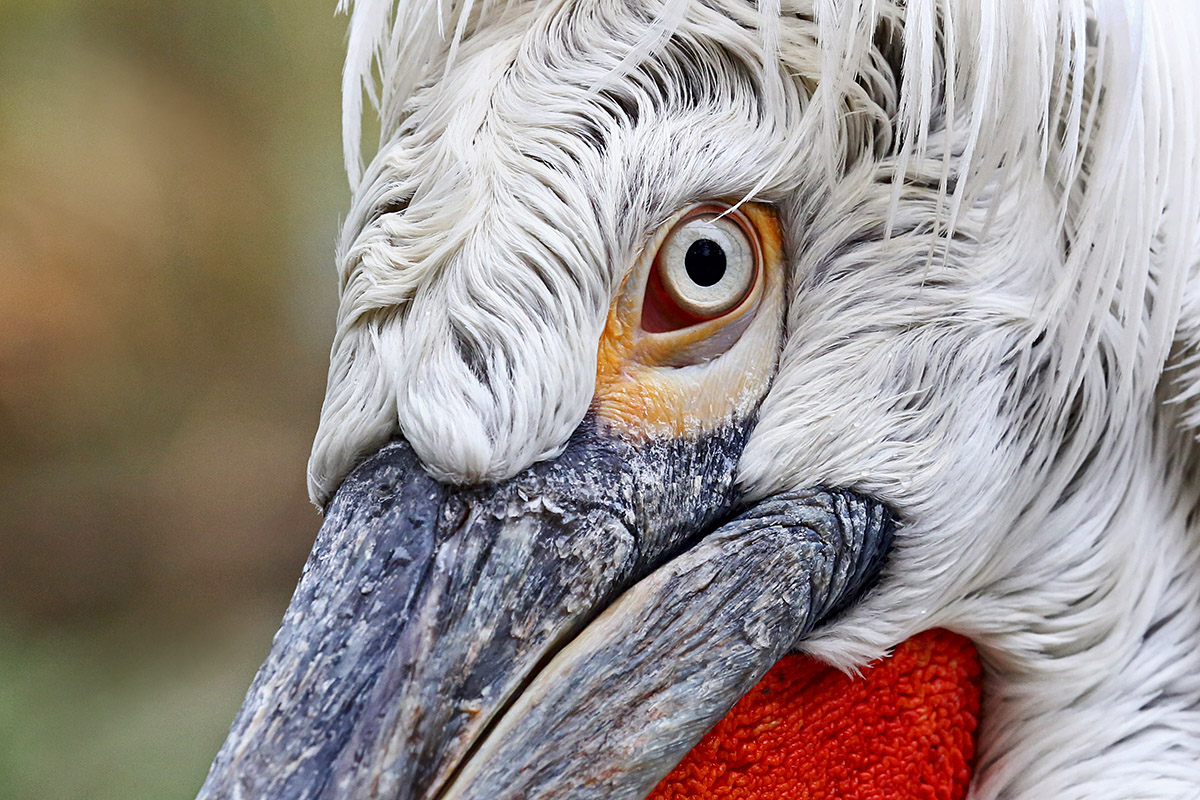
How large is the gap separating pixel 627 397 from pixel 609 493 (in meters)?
0.12

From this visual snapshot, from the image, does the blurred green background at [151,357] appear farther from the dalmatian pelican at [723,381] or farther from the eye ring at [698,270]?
the eye ring at [698,270]

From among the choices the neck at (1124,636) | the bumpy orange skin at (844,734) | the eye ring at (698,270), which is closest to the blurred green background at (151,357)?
the bumpy orange skin at (844,734)

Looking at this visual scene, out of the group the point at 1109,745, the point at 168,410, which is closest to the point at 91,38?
the point at 168,410

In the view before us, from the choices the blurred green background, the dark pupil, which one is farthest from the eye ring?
the blurred green background

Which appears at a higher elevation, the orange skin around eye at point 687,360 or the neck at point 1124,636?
the orange skin around eye at point 687,360

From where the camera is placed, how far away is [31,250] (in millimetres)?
3906

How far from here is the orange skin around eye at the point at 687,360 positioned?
1.16 metres

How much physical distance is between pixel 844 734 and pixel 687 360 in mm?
583

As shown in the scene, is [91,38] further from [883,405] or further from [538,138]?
[883,405]

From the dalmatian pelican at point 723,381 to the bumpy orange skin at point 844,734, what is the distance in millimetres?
19

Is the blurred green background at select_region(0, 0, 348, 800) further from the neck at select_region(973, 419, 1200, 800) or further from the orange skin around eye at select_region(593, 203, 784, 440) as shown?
the neck at select_region(973, 419, 1200, 800)

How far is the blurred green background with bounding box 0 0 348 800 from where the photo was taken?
Answer: 12.7 ft

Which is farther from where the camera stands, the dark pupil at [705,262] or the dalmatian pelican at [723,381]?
the dark pupil at [705,262]

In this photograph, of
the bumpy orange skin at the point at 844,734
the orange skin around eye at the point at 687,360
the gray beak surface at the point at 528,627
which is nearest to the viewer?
the gray beak surface at the point at 528,627
